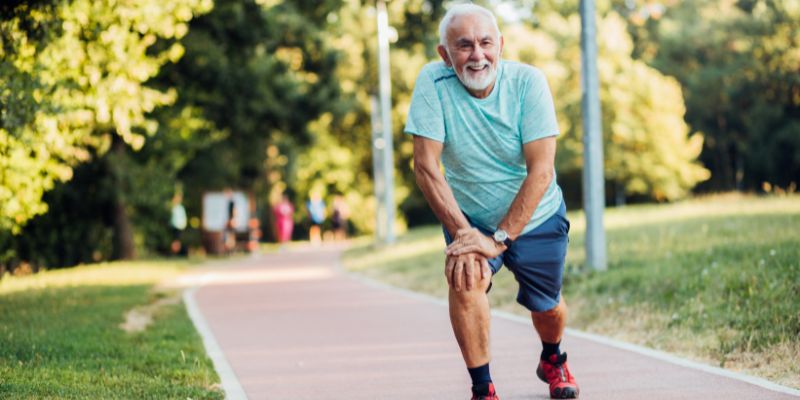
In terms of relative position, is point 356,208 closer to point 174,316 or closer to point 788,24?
point 788,24

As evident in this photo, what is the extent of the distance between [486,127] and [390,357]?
3.52 m

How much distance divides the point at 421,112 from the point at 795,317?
3723 millimetres

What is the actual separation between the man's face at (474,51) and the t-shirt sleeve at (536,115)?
198 mm

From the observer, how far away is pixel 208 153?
3631 centimetres

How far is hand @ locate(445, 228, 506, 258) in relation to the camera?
4980 mm

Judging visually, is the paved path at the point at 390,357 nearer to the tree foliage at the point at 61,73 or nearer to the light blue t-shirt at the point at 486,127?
the light blue t-shirt at the point at 486,127

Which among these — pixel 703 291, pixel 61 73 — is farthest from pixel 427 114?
pixel 61 73

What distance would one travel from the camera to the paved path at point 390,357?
6.47 meters

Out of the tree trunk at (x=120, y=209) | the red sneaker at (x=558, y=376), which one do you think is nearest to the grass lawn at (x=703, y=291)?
the red sneaker at (x=558, y=376)

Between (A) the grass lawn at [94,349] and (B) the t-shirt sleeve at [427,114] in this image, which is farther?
(A) the grass lawn at [94,349]

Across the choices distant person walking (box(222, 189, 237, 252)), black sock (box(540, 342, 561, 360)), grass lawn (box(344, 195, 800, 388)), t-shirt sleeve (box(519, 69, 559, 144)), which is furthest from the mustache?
distant person walking (box(222, 189, 237, 252))

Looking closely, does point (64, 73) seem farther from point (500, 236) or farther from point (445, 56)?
point (500, 236)

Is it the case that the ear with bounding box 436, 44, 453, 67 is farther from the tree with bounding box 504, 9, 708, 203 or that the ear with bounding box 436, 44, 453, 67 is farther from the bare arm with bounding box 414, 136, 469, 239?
the tree with bounding box 504, 9, 708, 203

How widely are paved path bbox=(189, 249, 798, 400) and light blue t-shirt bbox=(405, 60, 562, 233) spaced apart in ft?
4.74
